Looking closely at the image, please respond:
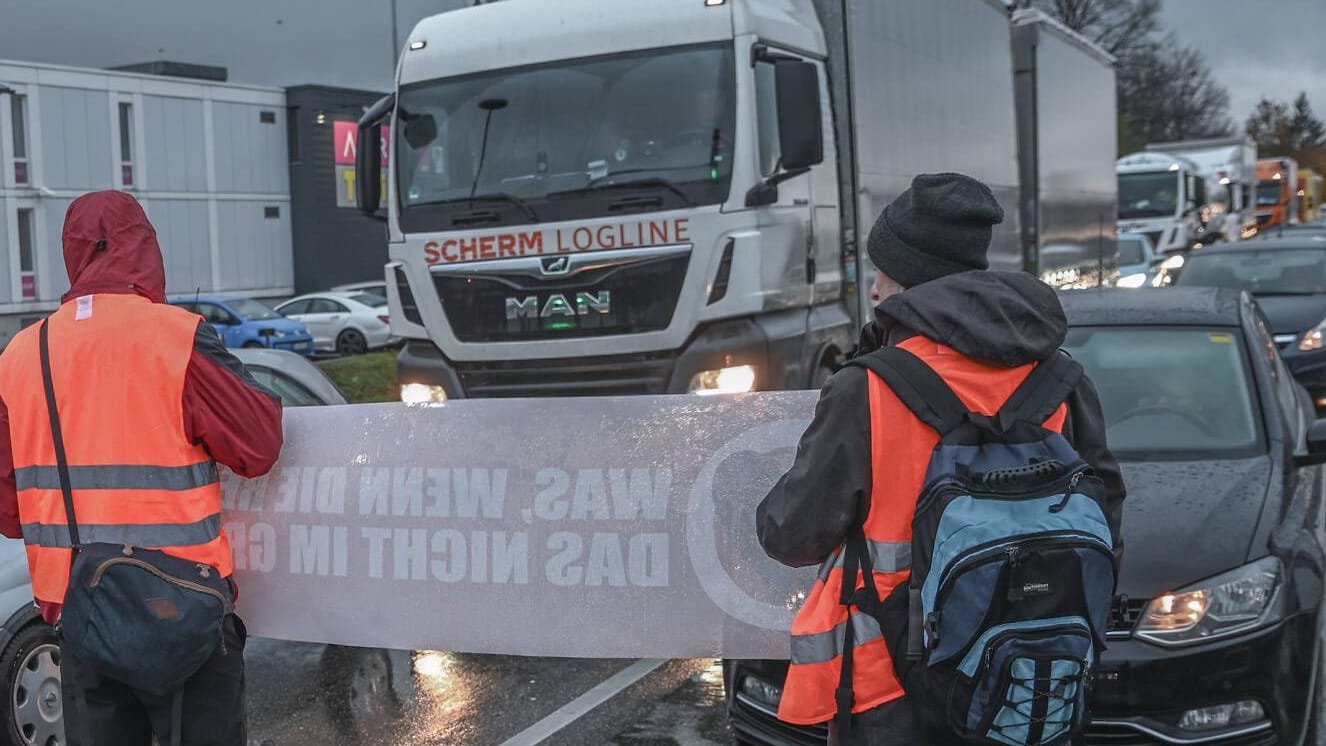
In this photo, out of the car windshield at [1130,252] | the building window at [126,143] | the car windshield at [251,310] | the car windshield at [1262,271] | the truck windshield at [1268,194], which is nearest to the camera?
the car windshield at [1262,271]

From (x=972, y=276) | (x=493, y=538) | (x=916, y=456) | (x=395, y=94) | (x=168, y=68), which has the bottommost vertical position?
(x=493, y=538)

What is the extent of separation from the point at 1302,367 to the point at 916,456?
1109 cm

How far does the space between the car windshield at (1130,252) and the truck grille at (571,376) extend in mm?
17706

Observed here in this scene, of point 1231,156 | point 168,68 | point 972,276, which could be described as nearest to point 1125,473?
point 972,276

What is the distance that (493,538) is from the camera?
13.4ft

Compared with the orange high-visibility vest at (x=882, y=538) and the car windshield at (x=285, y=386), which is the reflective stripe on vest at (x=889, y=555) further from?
the car windshield at (x=285, y=386)

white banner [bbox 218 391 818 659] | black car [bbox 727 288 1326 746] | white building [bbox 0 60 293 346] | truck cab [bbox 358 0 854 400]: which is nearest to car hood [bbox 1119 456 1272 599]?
black car [bbox 727 288 1326 746]

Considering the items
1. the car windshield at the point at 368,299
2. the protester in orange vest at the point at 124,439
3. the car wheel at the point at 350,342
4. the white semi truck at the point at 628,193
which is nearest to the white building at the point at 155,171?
the car windshield at the point at 368,299

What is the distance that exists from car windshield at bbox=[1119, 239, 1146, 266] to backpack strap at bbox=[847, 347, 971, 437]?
74.7 ft

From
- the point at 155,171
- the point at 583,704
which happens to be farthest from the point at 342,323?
the point at 583,704

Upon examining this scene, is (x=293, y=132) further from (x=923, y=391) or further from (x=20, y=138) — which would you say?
(x=923, y=391)

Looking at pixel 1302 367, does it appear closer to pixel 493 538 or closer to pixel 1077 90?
pixel 1077 90

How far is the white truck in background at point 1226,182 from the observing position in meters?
38.1

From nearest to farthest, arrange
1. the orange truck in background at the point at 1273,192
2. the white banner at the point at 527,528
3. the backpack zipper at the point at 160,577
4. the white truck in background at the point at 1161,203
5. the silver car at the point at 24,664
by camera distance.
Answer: the backpack zipper at the point at 160,577 → the white banner at the point at 527,528 → the silver car at the point at 24,664 → the white truck in background at the point at 1161,203 → the orange truck in background at the point at 1273,192
